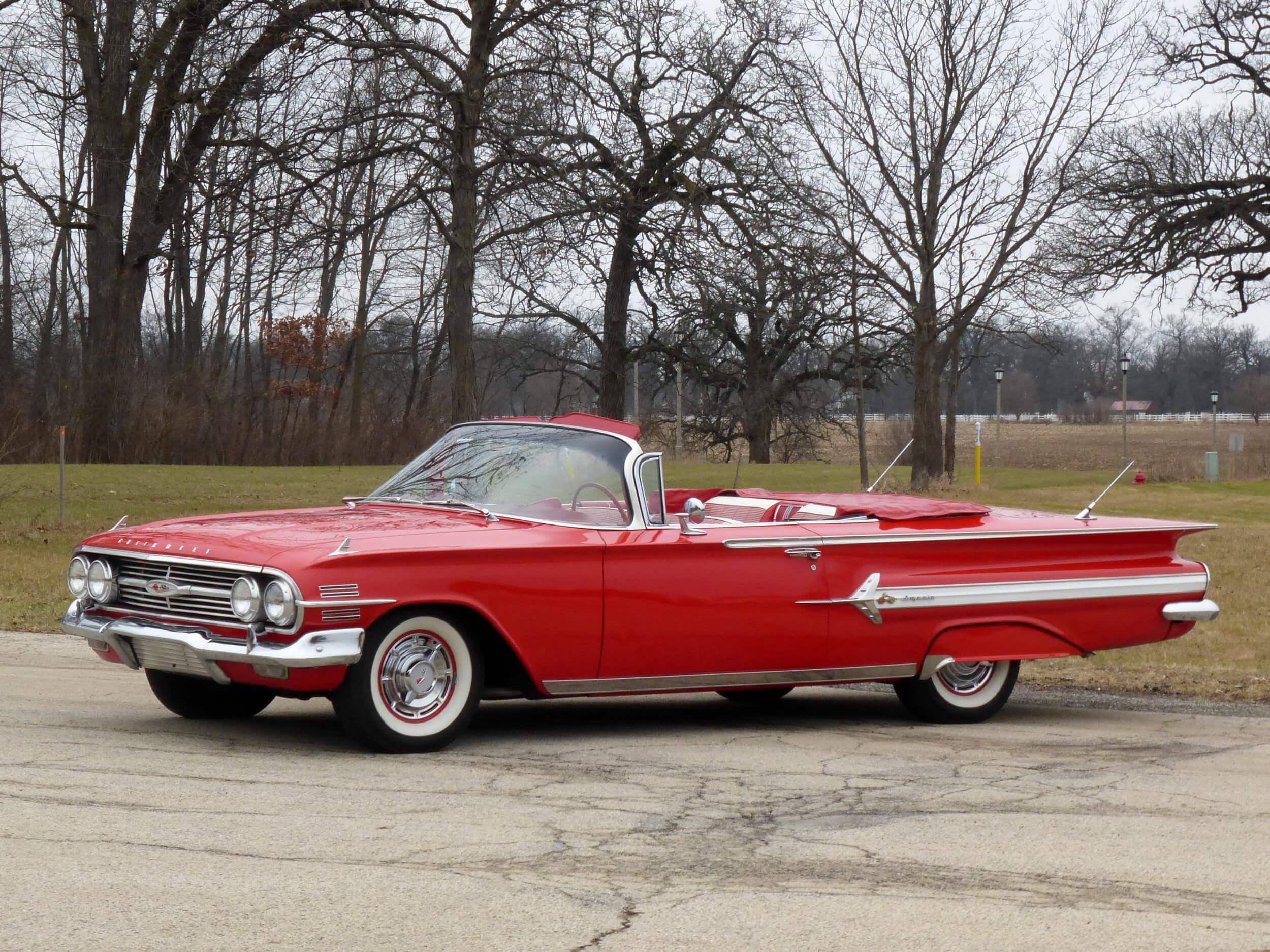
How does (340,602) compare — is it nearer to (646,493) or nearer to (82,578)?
(82,578)

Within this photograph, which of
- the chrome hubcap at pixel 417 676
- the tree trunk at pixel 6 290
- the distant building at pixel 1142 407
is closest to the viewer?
the chrome hubcap at pixel 417 676

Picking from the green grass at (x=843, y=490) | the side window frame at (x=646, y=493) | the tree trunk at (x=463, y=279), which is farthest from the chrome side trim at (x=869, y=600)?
the tree trunk at (x=463, y=279)

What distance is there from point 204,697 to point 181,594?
106 cm

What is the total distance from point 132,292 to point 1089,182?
58.9 feet

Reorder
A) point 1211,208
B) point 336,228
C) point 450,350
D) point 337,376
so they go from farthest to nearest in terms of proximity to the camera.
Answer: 1. point 337,376
2. point 1211,208
3. point 450,350
4. point 336,228

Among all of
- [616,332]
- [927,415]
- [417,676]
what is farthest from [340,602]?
[927,415]

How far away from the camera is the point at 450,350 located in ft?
65.7

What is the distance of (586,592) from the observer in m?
7.02

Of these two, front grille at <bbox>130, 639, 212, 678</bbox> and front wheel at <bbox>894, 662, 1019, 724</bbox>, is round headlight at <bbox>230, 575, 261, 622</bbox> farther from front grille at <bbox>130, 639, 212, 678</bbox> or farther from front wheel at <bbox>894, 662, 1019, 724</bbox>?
front wheel at <bbox>894, 662, 1019, 724</bbox>

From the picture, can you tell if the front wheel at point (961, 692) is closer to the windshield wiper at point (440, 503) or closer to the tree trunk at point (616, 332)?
the windshield wiper at point (440, 503)

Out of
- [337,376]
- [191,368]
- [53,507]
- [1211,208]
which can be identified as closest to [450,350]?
[53,507]

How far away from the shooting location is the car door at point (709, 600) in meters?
7.13

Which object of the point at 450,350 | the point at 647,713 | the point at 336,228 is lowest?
the point at 647,713

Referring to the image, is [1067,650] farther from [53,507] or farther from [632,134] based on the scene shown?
[53,507]
